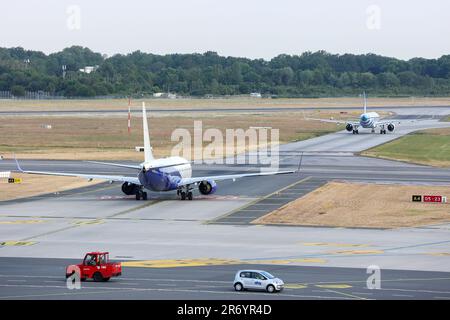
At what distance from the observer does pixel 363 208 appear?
89938mm

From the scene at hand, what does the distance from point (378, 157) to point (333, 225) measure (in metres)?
65.1

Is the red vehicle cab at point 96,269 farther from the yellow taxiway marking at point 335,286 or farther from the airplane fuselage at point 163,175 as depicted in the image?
the airplane fuselage at point 163,175

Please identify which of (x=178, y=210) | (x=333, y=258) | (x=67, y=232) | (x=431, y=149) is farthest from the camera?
(x=431, y=149)

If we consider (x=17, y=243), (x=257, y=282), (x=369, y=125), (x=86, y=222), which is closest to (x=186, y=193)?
(x=86, y=222)

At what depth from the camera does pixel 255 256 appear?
6500cm

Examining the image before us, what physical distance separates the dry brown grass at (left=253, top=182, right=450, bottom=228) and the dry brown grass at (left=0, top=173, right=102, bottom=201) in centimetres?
2692

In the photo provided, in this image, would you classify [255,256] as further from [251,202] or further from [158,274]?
[251,202]

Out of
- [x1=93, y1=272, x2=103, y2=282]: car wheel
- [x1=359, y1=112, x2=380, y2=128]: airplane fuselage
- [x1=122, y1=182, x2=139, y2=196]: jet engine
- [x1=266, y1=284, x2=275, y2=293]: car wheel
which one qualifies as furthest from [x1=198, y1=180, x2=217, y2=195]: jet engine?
[x1=359, y1=112, x2=380, y2=128]: airplane fuselage

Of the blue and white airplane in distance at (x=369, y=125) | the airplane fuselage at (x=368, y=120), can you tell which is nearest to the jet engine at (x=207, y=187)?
the airplane fuselage at (x=368, y=120)

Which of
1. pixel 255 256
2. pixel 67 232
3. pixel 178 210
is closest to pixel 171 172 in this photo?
pixel 178 210

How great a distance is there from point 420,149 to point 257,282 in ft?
355

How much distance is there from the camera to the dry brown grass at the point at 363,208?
270 ft
